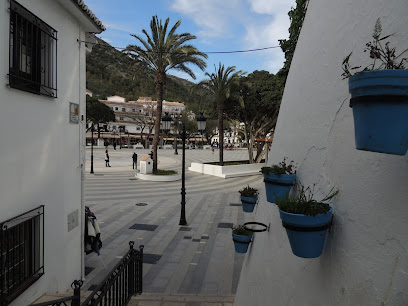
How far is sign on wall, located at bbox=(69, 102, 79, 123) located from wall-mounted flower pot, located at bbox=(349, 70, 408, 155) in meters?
5.98

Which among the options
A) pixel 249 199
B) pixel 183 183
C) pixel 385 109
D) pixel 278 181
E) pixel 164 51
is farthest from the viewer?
pixel 164 51

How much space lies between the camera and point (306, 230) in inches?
71.0

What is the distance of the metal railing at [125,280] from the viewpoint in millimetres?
4035

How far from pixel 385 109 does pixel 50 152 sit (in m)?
5.51

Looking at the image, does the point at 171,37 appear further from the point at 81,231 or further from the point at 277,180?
the point at 277,180

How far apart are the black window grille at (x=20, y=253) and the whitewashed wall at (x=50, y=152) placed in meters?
0.16

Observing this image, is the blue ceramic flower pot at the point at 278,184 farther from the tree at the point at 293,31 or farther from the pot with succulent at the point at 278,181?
the tree at the point at 293,31

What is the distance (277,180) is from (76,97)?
211 inches

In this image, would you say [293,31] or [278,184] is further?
[293,31]

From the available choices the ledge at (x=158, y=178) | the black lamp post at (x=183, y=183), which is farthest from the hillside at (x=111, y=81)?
the black lamp post at (x=183, y=183)

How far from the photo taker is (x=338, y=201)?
2.06 metres

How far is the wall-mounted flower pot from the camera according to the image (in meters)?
1.21

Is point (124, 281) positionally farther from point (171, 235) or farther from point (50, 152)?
point (171, 235)

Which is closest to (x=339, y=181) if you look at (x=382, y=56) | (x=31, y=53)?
(x=382, y=56)
